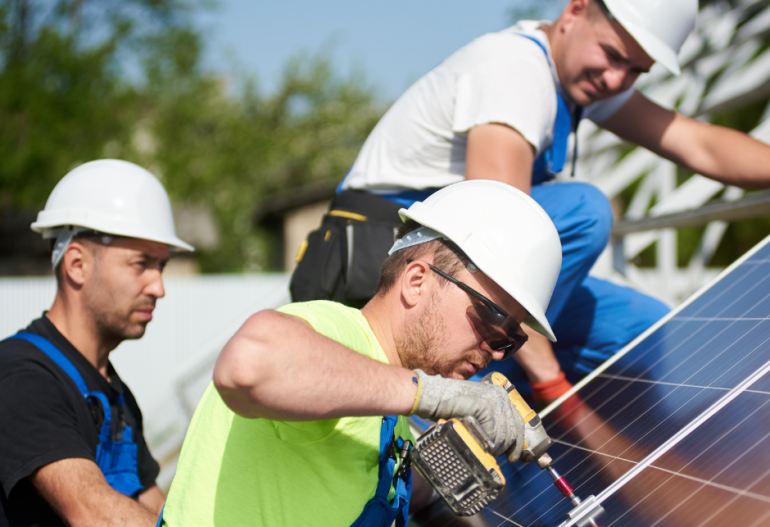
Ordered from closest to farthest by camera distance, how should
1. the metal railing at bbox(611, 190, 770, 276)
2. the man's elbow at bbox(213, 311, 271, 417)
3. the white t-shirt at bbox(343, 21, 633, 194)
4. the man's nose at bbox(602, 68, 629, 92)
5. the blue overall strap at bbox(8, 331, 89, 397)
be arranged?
the man's elbow at bbox(213, 311, 271, 417) < the white t-shirt at bbox(343, 21, 633, 194) < the man's nose at bbox(602, 68, 629, 92) < the blue overall strap at bbox(8, 331, 89, 397) < the metal railing at bbox(611, 190, 770, 276)

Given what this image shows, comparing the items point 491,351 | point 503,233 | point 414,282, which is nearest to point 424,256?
point 414,282

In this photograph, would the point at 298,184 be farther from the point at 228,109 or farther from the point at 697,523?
the point at 697,523

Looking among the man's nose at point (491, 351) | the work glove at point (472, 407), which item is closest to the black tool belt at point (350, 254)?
the man's nose at point (491, 351)

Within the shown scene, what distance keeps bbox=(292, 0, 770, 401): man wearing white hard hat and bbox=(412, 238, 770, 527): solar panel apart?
0.46 m

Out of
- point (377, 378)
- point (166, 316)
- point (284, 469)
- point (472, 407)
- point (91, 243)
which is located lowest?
point (166, 316)

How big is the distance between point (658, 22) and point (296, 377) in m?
2.19

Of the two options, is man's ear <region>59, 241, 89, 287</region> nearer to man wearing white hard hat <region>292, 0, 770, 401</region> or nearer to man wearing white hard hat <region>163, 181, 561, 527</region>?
man wearing white hard hat <region>292, 0, 770, 401</region>

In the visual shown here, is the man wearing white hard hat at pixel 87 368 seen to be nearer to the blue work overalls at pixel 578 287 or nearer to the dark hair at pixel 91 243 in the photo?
the dark hair at pixel 91 243

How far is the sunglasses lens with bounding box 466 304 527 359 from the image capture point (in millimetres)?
1936

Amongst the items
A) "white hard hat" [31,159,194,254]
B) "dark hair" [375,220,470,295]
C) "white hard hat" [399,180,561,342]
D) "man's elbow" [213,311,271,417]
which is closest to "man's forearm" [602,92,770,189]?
"white hard hat" [399,180,561,342]

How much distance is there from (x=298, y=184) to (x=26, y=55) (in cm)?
2319

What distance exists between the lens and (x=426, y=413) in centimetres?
160

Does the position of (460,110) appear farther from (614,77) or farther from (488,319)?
(488,319)

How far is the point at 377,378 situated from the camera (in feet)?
5.18
